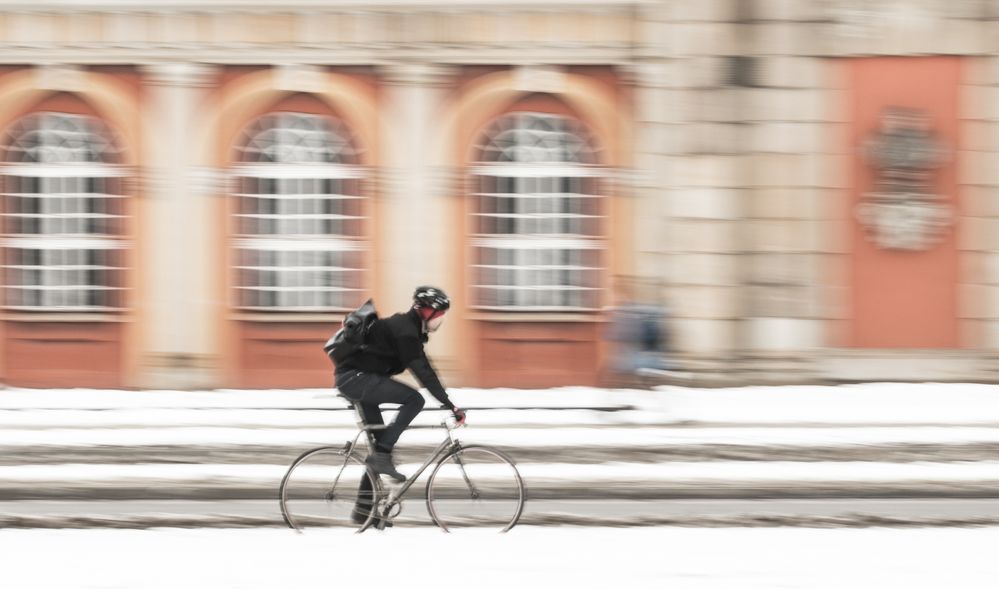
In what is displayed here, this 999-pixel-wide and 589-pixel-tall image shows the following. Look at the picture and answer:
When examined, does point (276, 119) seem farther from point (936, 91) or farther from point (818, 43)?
point (936, 91)

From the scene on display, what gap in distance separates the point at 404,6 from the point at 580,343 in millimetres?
4532

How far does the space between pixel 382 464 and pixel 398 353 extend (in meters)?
0.69

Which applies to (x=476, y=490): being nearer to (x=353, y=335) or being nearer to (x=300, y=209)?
(x=353, y=335)

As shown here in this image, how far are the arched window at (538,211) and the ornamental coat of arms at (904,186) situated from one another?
3.21 metres

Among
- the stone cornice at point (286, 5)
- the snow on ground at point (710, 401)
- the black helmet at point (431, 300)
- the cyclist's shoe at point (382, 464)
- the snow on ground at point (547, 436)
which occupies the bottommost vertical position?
the snow on ground at point (547, 436)

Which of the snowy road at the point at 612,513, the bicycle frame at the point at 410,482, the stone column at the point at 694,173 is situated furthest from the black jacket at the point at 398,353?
the stone column at the point at 694,173

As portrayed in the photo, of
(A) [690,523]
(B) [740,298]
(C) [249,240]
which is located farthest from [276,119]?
(A) [690,523]

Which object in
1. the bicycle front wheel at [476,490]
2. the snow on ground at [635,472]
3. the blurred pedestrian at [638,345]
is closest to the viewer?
the bicycle front wheel at [476,490]

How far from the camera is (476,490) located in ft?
30.4

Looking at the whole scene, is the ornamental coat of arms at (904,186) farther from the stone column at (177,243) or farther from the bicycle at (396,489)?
the bicycle at (396,489)

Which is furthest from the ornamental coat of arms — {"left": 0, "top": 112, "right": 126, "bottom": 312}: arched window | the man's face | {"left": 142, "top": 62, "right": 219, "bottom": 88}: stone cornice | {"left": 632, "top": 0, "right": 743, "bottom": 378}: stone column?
the man's face

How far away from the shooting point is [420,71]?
62.1ft

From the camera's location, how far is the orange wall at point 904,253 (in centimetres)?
1831

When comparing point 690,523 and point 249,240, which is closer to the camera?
point 690,523
